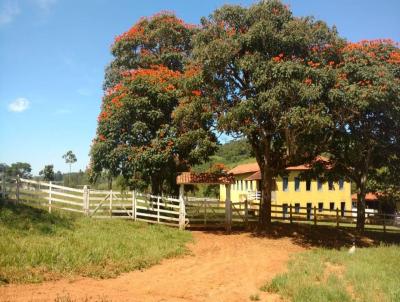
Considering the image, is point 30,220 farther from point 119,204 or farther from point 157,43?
point 157,43

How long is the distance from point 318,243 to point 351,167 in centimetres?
771

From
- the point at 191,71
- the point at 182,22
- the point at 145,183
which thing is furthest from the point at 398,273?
the point at 182,22

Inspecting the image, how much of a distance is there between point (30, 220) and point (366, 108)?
51.4 feet

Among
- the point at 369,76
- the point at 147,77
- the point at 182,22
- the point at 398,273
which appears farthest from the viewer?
the point at 182,22

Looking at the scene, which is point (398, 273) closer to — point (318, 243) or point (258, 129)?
point (318, 243)

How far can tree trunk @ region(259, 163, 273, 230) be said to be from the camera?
77.8ft

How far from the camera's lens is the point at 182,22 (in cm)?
3070

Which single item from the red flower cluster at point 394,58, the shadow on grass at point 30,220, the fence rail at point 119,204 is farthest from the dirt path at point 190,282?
the red flower cluster at point 394,58

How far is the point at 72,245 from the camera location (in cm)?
1459

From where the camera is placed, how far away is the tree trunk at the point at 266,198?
23.7 m

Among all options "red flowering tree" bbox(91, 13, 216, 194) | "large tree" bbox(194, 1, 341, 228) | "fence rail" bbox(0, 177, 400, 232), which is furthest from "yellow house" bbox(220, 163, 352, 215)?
"large tree" bbox(194, 1, 341, 228)

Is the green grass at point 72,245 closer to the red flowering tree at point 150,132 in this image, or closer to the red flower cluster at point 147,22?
the red flowering tree at point 150,132

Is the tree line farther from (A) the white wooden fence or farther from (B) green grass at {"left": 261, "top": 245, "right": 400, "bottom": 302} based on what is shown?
(B) green grass at {"left": 261, "top": 245, "right": 400, "bottom": 302}

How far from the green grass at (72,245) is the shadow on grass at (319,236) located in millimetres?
4397
